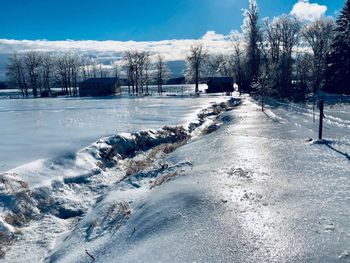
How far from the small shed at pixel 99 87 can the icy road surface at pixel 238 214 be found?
2808 inches

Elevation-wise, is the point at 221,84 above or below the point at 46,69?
below

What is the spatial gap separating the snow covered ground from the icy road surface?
2 cm

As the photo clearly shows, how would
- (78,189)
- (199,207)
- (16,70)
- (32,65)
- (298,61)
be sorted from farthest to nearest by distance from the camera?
(16,70), (32,65), (298,61), (78,189), (199,207)

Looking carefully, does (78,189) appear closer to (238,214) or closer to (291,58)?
(238,214)


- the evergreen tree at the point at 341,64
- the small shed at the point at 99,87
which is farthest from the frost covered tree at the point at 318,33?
the small shed at the point at 99,87

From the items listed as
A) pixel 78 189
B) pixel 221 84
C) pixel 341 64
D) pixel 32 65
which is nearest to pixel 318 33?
pixel 221 84

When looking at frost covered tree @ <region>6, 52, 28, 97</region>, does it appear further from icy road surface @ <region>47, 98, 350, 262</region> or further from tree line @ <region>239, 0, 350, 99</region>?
icy road surface @ <region>47, 98, 350, 262</region>

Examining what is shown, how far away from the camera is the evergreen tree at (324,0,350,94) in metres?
44.6

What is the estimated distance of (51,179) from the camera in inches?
442

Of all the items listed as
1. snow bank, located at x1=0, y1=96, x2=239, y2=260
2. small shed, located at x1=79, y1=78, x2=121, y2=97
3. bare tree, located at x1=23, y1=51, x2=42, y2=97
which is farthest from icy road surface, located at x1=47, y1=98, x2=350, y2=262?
bare tree, located at x1=23, y1=51, x2=42, y2=97

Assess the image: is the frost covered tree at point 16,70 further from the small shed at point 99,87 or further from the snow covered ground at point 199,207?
the snow covered ground at point 199,207

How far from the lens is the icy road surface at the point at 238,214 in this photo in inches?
212

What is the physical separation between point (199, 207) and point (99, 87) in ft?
251

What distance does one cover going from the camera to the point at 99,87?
8094 centimetres
